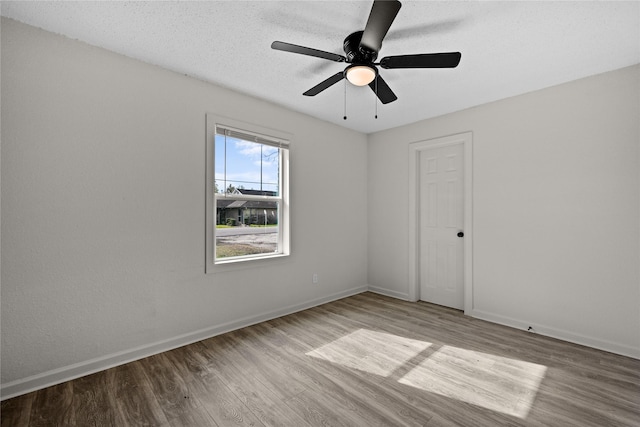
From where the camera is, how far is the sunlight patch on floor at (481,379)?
1913 millimetres

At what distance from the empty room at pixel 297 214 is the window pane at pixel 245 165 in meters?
0.03

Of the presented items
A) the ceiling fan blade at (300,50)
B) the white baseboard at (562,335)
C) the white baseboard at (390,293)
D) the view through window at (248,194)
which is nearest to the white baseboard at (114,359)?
the view through window at (248,194)

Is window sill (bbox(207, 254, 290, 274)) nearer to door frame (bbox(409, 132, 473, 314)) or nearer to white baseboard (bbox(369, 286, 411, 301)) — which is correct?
white baseboard (bbox(369, 286, 411, 301))

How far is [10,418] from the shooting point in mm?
1718

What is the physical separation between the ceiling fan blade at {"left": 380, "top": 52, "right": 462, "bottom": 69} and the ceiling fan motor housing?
10 centimetres

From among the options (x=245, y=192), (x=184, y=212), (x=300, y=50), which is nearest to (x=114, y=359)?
(x=184, y=212)

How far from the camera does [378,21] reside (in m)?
1.61

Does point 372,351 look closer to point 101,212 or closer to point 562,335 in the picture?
point 562,335

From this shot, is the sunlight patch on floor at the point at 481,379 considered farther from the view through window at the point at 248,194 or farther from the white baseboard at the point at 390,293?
the view through window at the point at 248,194

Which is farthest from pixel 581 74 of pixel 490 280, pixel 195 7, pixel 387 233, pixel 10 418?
pixel 10 418

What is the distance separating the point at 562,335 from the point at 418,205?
211cm

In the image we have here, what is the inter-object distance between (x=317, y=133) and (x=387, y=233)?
Result: 1852mm

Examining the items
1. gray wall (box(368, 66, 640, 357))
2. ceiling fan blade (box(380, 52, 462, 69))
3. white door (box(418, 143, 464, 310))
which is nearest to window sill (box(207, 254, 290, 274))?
white door (box(418, 143, 464, 310))

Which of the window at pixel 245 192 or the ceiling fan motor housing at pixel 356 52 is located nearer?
the ceiling fan motor housing at pixel 356 52
